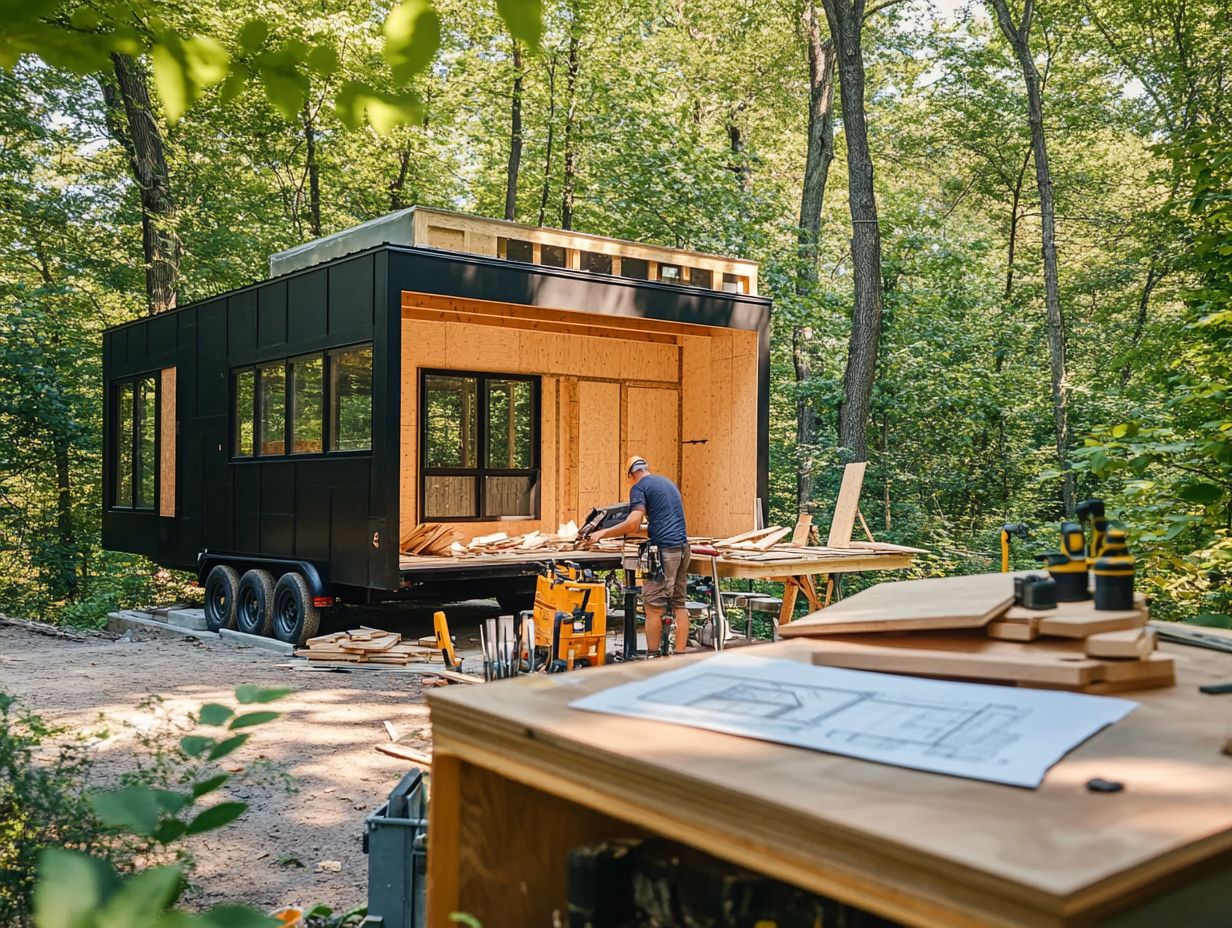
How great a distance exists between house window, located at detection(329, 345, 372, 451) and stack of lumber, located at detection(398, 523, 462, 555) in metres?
1.63

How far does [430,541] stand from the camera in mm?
12578

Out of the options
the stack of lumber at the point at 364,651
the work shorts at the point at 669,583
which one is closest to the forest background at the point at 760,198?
the work shorts at the point at 669,583

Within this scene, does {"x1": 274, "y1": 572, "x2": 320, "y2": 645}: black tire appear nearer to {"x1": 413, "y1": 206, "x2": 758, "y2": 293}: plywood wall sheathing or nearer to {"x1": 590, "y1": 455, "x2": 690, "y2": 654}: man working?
{"x1": 590, "y1": 455, "x2": 690, "y2": 654}: man working

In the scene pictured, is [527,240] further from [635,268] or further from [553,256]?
[635,268]

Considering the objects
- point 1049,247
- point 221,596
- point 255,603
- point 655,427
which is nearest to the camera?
point 255,603

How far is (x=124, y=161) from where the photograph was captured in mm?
21953

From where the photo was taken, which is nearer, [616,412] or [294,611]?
[294,611]

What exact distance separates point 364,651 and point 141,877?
976cm

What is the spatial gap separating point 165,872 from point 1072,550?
1.95 meters

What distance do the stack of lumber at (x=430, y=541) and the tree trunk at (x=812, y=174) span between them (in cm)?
886

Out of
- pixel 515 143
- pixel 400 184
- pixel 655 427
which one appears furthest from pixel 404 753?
pixel 400 184

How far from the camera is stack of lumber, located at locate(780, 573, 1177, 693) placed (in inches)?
72.3

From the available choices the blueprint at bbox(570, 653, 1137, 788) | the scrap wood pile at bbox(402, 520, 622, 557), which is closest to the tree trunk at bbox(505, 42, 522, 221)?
the scrap wood pile at bbox(402, 520, 622, 557)

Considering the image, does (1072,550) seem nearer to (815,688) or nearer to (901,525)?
(815,688)
